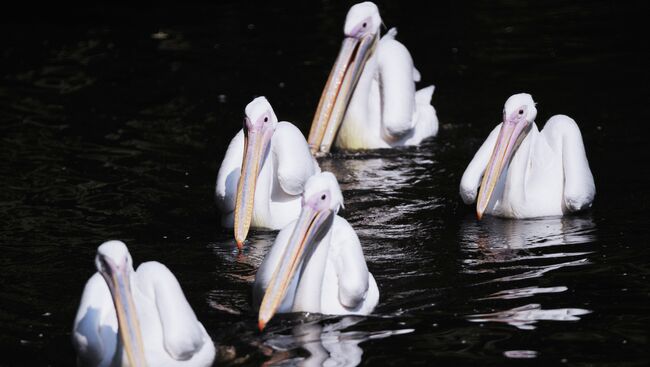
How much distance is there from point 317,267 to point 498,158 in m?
1.81

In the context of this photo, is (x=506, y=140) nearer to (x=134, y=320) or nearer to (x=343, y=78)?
(x=343, y=78)

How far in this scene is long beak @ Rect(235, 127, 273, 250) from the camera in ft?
20.4

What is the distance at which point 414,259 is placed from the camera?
20.0 feet

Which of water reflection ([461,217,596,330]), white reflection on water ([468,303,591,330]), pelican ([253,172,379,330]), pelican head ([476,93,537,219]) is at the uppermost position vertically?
pelican head ([476,93,537,219])

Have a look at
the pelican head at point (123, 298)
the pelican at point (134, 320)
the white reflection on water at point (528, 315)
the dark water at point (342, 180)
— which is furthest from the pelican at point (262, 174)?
the pelican head at point (123, 298)

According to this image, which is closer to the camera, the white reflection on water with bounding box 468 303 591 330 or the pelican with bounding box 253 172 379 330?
the pelican with bounding box 253 172 379 330

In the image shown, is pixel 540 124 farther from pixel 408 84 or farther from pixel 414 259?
pixel 414 259

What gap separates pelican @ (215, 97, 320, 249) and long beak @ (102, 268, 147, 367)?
1796 millimetres

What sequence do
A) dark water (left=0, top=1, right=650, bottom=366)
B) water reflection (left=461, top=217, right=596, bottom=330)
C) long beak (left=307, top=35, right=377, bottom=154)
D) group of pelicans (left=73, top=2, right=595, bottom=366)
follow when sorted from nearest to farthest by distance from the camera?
group of pelicans (left=73, top=2, right=595, bottom=366) < dark water (left=0, top=1, right=650, bottom=366) < water reflection (left=461, top=217, right=596, bottom=330) < long beak (left=307, top=35, right=377, bottom=154)

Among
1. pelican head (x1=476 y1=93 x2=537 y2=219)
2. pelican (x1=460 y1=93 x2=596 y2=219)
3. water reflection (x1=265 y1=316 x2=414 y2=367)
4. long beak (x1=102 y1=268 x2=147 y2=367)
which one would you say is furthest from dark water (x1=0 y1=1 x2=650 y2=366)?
long beak (x1=102 y1=268 x2=147 y2=367)

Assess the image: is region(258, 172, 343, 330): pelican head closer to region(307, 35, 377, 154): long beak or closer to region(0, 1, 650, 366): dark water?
region(0, 1, 650, 366): dark water

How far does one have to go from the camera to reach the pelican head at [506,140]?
6617 mm

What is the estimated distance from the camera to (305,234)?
16.6 feet

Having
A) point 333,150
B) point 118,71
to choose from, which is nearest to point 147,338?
point 333,150
